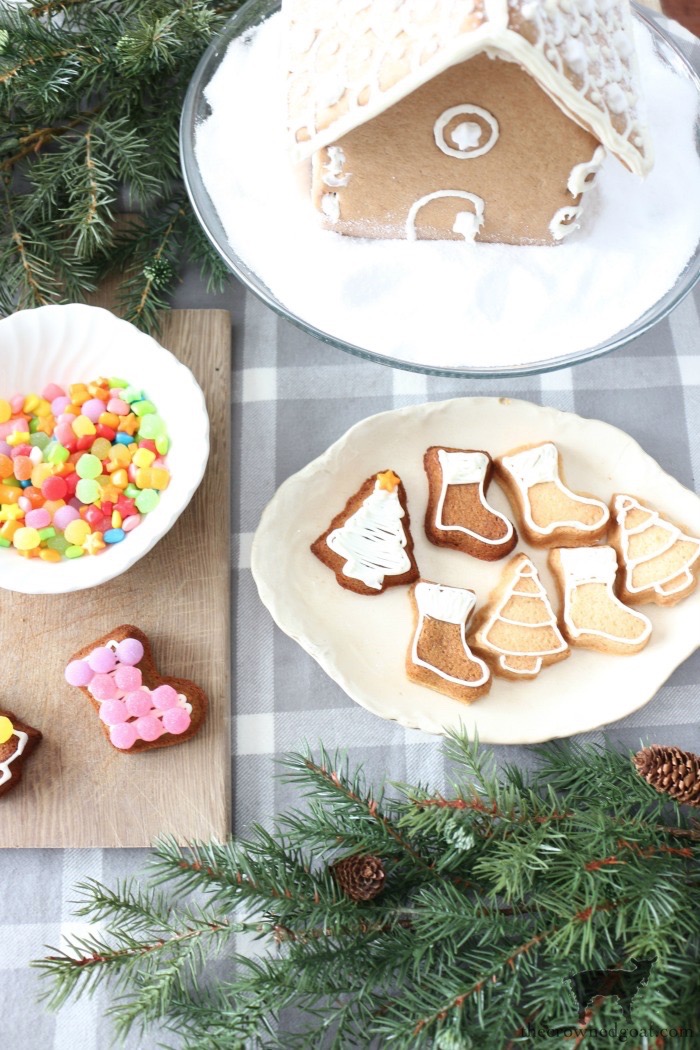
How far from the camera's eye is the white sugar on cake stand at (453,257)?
2.50 ft

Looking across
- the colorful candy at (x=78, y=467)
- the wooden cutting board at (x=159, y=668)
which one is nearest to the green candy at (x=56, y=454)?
the colorful candy at (x=78, y=467)

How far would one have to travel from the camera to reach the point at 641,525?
98 cm

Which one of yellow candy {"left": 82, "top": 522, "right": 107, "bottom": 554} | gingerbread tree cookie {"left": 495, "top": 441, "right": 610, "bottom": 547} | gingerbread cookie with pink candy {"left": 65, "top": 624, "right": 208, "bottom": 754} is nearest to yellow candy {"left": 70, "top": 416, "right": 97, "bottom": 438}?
yellow candy {"left": 82, "top": 522, "right": 107, "bottom": 554}

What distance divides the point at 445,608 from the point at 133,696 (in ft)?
1.08

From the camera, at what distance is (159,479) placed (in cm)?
94

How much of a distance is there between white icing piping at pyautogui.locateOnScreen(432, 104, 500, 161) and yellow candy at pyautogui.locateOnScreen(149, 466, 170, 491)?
42 cm

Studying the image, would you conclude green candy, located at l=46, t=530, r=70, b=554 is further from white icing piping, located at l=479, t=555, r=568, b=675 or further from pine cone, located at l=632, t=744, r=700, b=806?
pine cone, located at l=632, t=744, r=700, b=806

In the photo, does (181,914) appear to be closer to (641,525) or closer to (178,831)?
(178,831)

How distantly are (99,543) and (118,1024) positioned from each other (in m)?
0.43

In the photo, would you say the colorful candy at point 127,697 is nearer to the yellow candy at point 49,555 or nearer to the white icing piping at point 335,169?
the yellow candy at point 49,555

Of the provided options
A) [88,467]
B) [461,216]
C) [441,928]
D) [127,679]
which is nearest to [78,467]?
[88,467]

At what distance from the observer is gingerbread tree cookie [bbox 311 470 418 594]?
3.13 feet

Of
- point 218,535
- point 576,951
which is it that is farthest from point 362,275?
point 576,951

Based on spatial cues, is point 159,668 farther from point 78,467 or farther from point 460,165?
point 460,165
